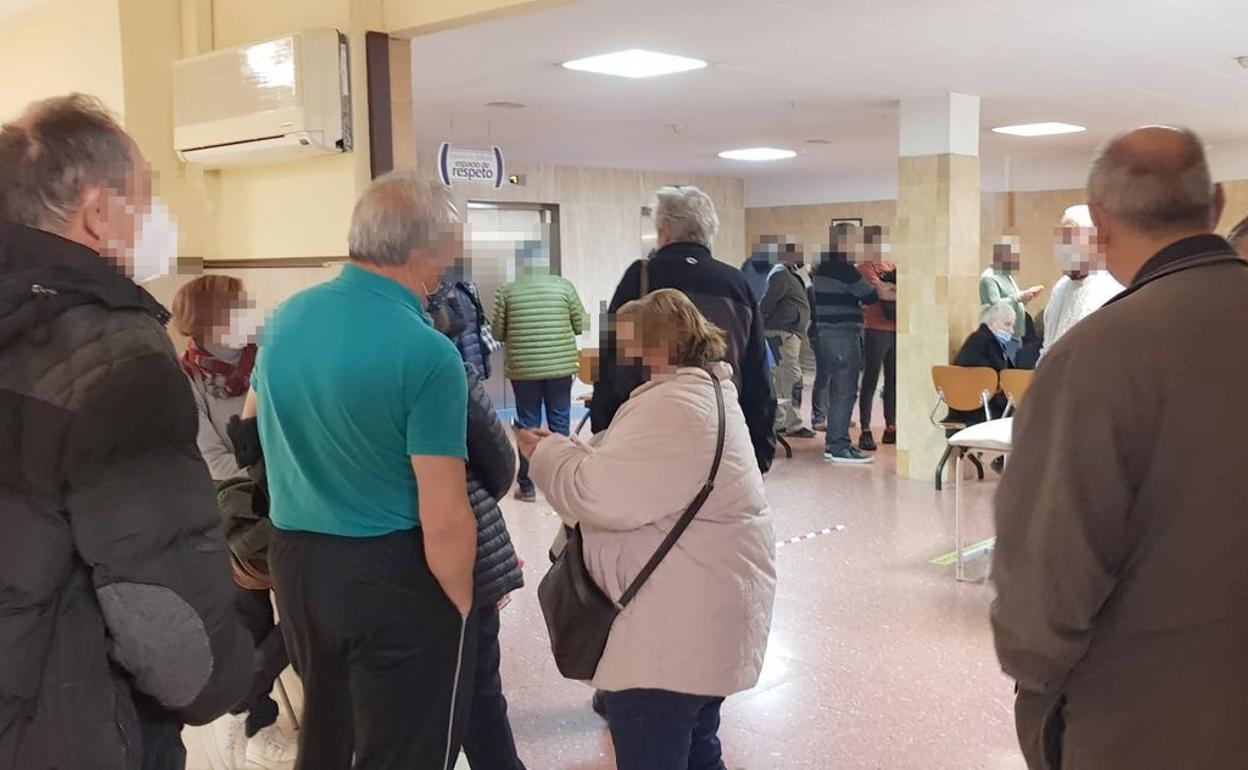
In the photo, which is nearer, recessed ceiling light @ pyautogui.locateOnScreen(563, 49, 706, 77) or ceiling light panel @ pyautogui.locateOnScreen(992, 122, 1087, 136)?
recessed ceiling light @ pyautogui.locateOnScreen(563, 49, 706, 77)

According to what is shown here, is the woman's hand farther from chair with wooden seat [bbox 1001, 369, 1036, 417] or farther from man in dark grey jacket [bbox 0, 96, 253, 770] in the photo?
chair with wooden seat [bbox 1001, 369, 1036, 417]

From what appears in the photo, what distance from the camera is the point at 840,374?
24.9 feet

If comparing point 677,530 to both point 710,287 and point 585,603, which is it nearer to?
point 585,603

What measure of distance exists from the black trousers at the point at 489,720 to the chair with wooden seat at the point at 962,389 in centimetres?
420

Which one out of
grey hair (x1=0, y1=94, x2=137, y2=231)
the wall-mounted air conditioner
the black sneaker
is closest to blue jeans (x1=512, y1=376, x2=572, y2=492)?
the black sneaker

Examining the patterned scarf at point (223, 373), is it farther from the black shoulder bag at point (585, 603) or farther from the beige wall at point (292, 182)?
the black shoulder bag at point (585, 603)

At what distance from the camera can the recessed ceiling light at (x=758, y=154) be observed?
1047 cm

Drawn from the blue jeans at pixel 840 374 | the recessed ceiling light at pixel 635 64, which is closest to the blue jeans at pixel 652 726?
the recessed ceiling light at pixel 635 64

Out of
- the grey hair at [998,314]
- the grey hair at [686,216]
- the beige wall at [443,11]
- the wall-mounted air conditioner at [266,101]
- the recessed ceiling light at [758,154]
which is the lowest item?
the grey hair at [998,314]

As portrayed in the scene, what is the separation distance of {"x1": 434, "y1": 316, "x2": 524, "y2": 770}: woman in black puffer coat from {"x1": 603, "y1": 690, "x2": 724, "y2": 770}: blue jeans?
32 centimetres

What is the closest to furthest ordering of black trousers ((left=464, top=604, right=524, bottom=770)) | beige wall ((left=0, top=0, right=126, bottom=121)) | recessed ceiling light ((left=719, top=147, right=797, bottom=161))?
black trousers ((left=464, top=604, right=524, bottom=770)), beige wall ((left=0, top=0, right=126, bottom=121)), recessed ceiling light ((left=719, top=147, right=797, bottom=161))

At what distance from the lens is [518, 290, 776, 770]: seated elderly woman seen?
2047mm

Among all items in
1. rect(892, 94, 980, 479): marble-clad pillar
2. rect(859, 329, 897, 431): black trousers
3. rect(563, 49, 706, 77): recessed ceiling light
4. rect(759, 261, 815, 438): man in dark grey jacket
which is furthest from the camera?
rect(759, 261, 815, 438): man in dark grey jacket

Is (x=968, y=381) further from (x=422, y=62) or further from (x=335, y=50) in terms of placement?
(x=335, y=50)
